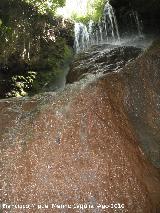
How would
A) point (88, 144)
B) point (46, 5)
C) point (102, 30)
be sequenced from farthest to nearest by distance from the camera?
point (46, 5), point (102, 30), point (88, 144)

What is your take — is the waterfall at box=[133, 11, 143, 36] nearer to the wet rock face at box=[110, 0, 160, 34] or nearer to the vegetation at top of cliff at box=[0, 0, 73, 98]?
the wet rock face at box=[110, 0, 160, 34]

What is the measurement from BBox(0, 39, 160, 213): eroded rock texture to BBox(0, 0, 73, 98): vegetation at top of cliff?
14.3 feet

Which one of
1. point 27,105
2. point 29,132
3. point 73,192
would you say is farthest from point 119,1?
point 73,192

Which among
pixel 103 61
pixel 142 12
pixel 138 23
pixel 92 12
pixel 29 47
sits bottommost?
pixel 103 61

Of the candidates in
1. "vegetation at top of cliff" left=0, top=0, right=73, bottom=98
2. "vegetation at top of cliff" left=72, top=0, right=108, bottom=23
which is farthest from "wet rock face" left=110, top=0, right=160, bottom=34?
"vegetation at top of cliff" left=72, top=0, right=108, bottom=23

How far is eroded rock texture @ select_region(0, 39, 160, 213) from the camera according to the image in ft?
14.7

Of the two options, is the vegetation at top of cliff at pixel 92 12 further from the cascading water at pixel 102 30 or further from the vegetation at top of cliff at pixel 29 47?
the vegetation at top of cliff at pixel 29 47

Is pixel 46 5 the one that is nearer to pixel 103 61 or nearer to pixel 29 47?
pixel 29 47

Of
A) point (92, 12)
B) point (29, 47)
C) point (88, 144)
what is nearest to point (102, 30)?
point (29, 47)

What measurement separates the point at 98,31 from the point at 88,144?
707 cm

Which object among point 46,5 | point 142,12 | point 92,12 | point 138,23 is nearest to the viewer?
point 142,12

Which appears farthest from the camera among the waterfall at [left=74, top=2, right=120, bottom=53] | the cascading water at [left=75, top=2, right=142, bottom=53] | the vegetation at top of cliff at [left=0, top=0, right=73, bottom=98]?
the waterfall at [left=74, top=2, right=120, bottom=53]

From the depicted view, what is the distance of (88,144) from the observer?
15.9ft

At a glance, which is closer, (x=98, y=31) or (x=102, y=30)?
(x=102, y=30)
